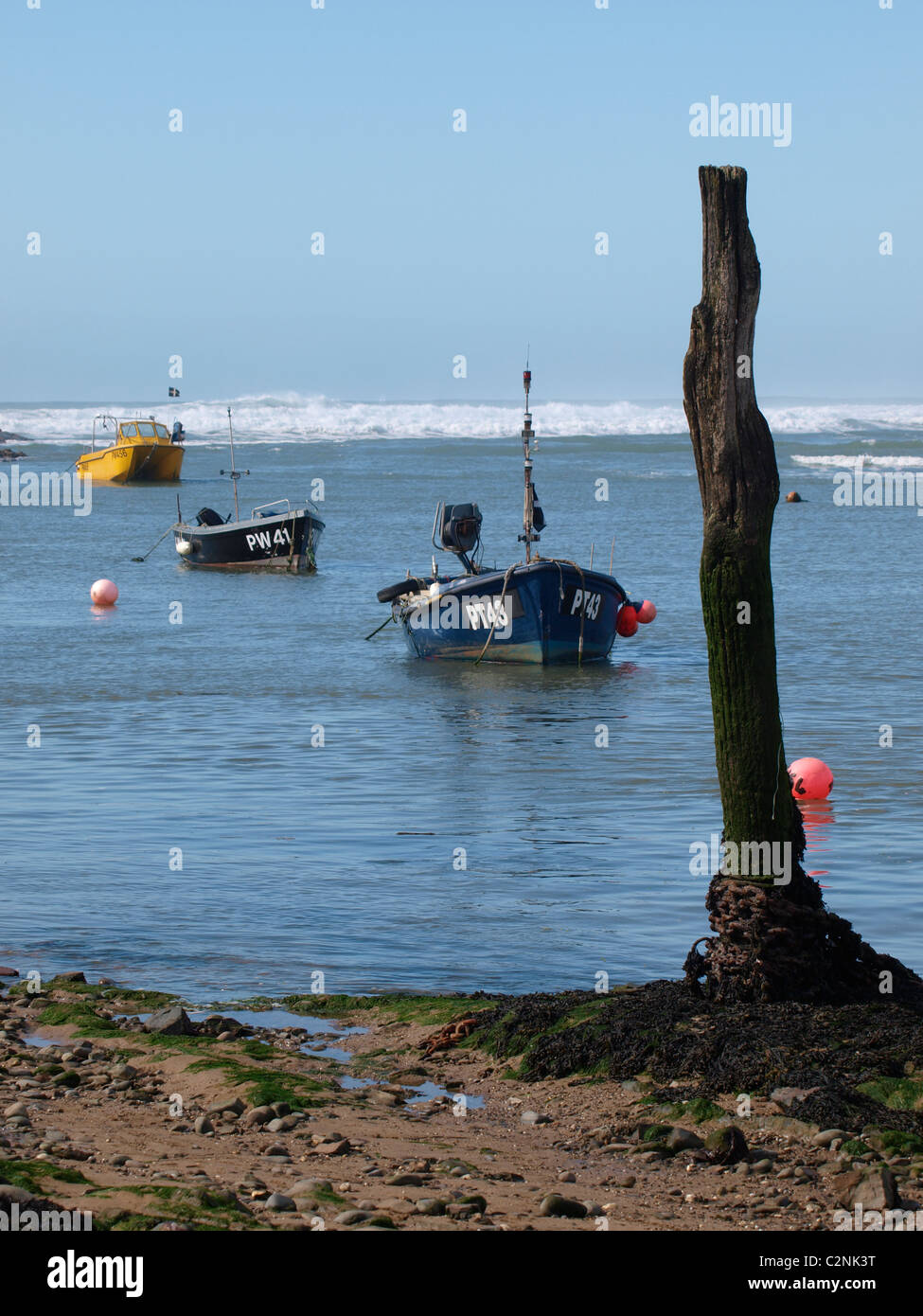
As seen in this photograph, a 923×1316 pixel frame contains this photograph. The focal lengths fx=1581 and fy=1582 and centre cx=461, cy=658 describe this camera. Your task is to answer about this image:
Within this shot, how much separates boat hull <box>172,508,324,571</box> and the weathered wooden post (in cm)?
2899

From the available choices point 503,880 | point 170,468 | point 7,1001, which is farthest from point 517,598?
point 170,468

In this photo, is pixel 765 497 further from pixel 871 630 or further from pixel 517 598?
pixel 871 630

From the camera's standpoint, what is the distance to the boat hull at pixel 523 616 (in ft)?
74.5

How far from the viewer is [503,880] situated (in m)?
11.6

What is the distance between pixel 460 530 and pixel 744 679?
16.3 m

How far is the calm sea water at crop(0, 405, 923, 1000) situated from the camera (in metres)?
10.1

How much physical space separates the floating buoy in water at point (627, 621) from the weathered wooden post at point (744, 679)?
16958 mm
